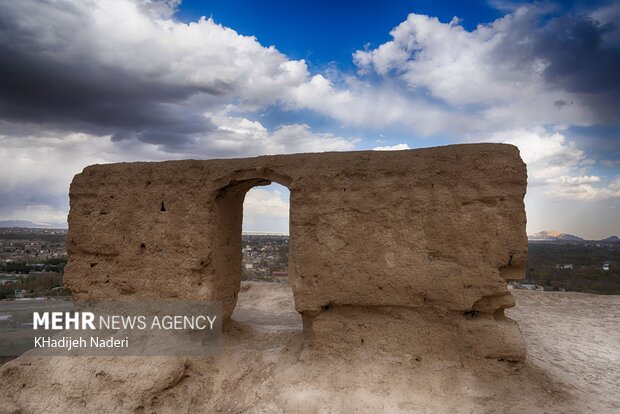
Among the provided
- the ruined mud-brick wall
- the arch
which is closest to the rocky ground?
the ruined mud-brick wall

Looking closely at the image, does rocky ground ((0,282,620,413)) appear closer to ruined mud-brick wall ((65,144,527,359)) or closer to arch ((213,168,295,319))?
ruined mud-brick wall ((65,144,527,359))

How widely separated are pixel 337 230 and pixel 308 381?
193cm

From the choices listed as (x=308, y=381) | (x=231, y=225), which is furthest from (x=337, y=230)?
(x=231, y=225)

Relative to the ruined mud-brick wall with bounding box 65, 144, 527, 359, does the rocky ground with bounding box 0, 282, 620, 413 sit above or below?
below

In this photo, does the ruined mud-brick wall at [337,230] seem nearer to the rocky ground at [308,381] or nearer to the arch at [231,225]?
the arch at [231,225]

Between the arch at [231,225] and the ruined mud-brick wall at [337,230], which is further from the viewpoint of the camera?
the arch at [231,225]

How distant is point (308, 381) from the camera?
4.74 meters

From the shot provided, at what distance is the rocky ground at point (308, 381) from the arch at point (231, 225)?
2.44ft

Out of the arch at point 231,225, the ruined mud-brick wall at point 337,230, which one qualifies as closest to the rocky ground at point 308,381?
the ruined mud-brick wall at point 337,230

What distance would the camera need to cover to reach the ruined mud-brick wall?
4.50 m

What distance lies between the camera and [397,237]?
472 centimetres

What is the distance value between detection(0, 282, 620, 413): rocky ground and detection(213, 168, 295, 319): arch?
29.3 inches

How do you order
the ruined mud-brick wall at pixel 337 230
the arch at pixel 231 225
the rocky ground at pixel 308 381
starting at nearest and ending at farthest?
1. the rocky ground at pixel 308 381
2. the ruined mud-brick wall at pixel 337 230
3. the arch at pixel 231 225

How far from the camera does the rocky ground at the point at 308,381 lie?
4.30 metres
